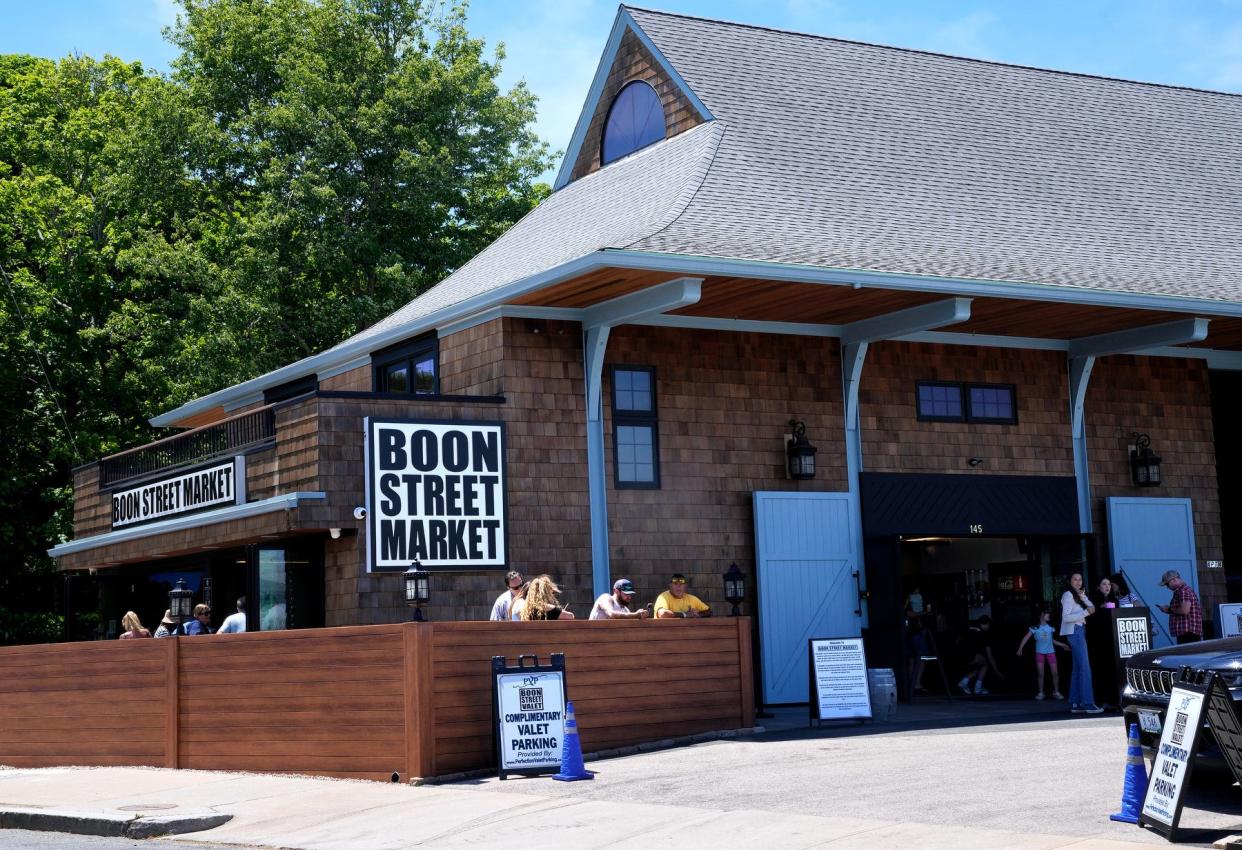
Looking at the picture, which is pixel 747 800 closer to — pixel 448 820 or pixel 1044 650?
pixel 448 820

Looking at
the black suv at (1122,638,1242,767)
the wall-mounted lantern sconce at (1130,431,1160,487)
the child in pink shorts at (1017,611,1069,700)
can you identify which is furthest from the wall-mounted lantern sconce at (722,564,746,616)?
the wall-mounted lantern sconce at (1130,431,1160,487)

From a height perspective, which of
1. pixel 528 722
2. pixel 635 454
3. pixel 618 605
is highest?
pixel 635 454

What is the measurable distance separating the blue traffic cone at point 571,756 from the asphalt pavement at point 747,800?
131 millimetres

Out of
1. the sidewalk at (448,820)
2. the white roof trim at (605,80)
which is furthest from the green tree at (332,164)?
the sidewalk at (448,820)

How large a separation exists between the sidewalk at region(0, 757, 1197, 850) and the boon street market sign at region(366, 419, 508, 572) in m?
3.48

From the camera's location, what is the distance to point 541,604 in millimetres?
15172

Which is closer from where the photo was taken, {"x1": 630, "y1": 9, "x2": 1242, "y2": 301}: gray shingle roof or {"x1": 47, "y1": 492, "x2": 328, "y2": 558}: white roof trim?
{"x1": 47, "y1": 492, "x2": 328, "y2": 558}: white roof trim

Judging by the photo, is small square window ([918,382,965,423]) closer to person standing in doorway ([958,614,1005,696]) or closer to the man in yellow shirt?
person standing in doorway ([958,614,1005,696])

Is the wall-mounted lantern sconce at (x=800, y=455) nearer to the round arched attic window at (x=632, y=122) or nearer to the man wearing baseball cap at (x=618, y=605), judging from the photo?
the man wearing baseball cap at (x=618, y=605)

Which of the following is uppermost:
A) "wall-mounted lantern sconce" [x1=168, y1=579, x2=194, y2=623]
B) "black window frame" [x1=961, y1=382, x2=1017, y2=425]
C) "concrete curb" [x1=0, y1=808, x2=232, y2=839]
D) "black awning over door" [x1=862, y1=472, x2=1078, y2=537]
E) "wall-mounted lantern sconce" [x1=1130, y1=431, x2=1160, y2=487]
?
"black window frame" [x1=961, y1=382, x2=1017, y2=425]

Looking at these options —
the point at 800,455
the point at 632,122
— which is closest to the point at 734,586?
the point at 800,455

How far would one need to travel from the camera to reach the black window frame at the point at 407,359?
20.0 metres

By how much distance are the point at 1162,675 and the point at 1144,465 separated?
11927mm

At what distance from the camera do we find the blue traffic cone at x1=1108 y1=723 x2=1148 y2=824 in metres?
10.1
